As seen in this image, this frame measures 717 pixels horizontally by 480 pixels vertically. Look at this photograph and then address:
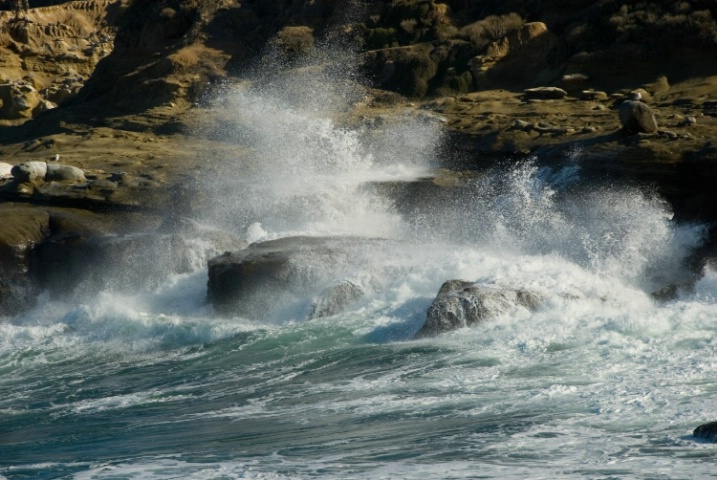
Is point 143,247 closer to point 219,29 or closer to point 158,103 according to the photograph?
point 158,103

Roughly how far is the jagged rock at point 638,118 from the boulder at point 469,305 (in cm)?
604

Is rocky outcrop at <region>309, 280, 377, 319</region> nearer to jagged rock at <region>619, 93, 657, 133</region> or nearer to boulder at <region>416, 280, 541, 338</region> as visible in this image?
boulder at <region>416, 280, 541, 338</region>

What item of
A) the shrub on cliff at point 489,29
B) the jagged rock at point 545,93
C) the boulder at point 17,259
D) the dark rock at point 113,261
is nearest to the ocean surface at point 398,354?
the dark rock at point 113,261

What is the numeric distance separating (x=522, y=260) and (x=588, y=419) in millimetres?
6643

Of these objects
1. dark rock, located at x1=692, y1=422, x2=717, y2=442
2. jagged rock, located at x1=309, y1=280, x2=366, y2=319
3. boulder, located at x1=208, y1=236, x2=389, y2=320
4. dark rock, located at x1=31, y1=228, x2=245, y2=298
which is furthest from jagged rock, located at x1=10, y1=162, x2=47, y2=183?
dark rock, located at x1=692, y1=422, x2=717, y2=442

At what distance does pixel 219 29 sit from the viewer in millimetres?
29953

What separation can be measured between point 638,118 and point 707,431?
431 inches

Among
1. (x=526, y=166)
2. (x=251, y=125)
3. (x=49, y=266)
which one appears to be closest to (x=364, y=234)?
(x=526, y=166)

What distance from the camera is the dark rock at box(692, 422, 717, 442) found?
26.9ft

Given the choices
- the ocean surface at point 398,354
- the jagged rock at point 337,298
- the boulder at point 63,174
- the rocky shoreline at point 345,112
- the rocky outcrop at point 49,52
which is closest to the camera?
the ocean surface at point 398,354

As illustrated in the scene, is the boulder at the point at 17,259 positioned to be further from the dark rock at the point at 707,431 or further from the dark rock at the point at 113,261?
the dark rock at the point at 707,431

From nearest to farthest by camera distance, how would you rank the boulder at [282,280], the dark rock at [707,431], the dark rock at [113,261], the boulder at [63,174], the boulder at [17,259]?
the dark rock at [707,431] < the boulder at [282,280] < the dark rock at [113,261] < the boulder at [17,259] < the boulder at [63,174]

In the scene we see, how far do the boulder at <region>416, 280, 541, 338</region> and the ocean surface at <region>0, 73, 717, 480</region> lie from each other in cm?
16

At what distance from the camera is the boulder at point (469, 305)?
13023 mm
